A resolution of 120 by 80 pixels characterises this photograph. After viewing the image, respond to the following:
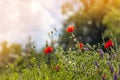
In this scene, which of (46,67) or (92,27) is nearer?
(46,67)

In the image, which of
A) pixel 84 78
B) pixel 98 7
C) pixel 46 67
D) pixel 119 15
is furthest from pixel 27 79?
pixel 98 7

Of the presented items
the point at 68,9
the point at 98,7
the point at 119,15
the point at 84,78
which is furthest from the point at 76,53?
the point at 68,9

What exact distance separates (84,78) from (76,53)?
1152 mm

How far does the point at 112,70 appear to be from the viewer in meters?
5.44

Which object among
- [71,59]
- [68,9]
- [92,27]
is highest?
[68,9]

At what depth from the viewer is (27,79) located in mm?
6621

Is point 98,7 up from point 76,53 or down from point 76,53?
up

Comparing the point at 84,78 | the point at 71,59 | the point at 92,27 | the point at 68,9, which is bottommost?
the point at 84,78

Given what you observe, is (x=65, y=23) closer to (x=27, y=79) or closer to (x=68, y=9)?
(x=68, y=9)

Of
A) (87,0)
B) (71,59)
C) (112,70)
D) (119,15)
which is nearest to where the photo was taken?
(112,70)

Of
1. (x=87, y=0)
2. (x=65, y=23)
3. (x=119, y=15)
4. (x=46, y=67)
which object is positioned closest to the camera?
(x=46, y=67)

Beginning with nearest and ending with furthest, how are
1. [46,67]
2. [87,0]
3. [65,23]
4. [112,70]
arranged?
[112,70] < [46,67] < [65,23] < [87,0]

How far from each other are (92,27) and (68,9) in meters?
4.40

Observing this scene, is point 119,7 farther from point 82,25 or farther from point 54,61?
point 54,61
